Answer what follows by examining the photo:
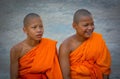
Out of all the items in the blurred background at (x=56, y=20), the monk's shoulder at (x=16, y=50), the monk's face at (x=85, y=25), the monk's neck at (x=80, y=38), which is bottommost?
the blurred background at (x=56, y=20)

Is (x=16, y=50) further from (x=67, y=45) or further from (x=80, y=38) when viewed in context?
(x=80, y=38)

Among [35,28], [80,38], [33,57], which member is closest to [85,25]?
[80,38]

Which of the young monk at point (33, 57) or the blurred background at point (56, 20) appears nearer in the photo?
the young monk at point (33, 57)

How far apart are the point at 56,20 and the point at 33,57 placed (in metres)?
4.18

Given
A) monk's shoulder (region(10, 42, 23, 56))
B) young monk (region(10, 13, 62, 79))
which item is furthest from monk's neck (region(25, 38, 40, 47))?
monk's shoulder (region(10, 42, 23, 56))

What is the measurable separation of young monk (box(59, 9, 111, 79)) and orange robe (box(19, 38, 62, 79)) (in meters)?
0.08

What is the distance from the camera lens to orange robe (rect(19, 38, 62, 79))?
4.19m

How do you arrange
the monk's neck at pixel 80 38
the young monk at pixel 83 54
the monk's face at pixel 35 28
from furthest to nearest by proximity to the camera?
the monk's neck at pixel 80 38, the young monk at pixel 83 54, the monk's face at pixel 35 28

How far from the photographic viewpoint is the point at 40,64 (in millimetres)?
4180

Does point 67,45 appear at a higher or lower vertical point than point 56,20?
higher

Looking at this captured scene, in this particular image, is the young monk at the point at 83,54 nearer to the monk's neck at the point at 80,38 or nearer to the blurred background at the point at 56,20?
the monk's neck at the point at 80,38

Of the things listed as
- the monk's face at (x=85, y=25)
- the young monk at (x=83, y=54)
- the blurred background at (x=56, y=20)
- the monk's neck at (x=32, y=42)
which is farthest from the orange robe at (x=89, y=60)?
the blurred background at (x=56, y=20)

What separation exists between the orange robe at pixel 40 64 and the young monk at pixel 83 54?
0.08m

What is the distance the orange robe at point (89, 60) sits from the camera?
4.27 metres
